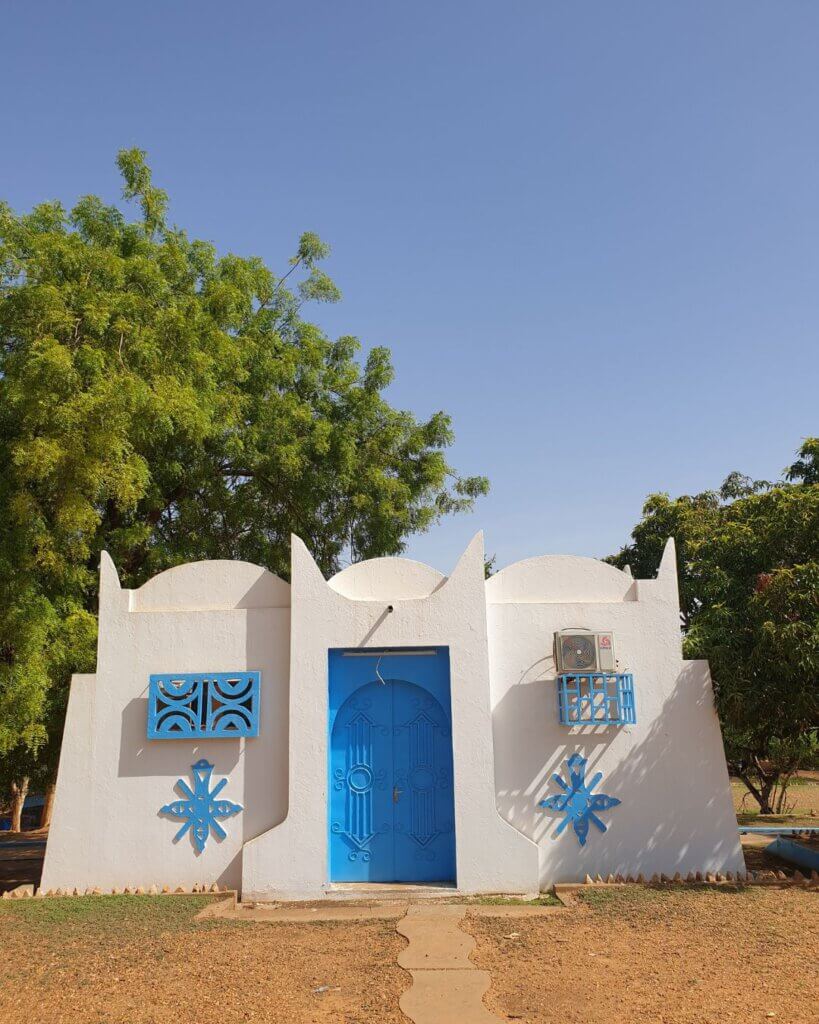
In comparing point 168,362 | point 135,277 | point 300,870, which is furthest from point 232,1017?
Result: point 135,277

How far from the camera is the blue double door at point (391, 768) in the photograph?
7914 mm

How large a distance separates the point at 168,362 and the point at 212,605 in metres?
3.69

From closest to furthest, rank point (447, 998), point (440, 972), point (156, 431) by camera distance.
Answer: point (447, 998), point (440, 972), point (156, 431)

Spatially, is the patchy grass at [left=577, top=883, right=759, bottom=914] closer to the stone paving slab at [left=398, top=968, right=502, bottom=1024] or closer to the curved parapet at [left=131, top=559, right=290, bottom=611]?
the stone paving slab at [left=398, top=968, right=502, bottom=1024]

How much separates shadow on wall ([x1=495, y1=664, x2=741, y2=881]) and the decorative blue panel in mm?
2593

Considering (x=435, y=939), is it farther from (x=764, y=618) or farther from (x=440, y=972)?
(x=764, y=618)

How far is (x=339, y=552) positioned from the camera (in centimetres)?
1534

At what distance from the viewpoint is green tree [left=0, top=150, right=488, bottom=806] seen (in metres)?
8.89

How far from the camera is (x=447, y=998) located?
4.93 metres

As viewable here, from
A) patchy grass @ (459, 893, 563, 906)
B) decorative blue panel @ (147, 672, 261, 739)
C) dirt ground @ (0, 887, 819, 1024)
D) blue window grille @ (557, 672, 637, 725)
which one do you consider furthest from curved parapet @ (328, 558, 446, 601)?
dirt ground @ (0, 887, 819, 1024)

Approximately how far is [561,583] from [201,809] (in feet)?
14.6

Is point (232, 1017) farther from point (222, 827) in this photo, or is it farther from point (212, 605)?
point (212, 605)

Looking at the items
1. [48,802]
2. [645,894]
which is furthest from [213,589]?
[48,802]

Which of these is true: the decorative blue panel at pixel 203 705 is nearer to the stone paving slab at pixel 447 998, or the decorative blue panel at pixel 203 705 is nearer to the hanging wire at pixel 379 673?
the hanging wire at pixel 379 673
